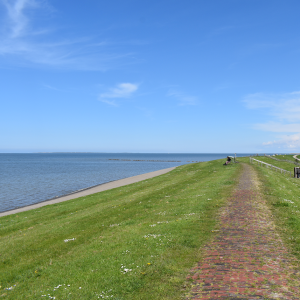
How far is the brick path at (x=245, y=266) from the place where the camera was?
8.40 meters

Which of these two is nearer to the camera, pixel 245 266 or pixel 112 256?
pixel 245 266

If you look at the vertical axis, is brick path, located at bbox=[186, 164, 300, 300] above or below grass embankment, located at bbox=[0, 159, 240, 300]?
above

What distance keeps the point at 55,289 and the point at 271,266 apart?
864cm

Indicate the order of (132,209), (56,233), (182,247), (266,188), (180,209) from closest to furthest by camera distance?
(182,247)
(56,233)
(180,209)
(132,209)
(266,188)

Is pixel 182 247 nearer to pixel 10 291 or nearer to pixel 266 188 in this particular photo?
pixel 10 291

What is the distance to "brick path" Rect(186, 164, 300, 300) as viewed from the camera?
8.40 meters

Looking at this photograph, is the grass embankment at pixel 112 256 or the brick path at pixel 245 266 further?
the grass embankment at pixel 112 256

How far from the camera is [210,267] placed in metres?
10.3

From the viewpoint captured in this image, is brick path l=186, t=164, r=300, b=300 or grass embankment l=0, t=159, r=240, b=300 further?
grass embankment l=0, t=159, r=240, b=300

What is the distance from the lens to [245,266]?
1018cm

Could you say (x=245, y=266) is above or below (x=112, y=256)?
above

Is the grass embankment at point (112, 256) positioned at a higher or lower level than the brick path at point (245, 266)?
lower

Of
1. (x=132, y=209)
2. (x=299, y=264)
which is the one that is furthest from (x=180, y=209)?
(x=299, y=264)

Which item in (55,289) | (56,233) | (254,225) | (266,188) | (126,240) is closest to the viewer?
(55,289)
